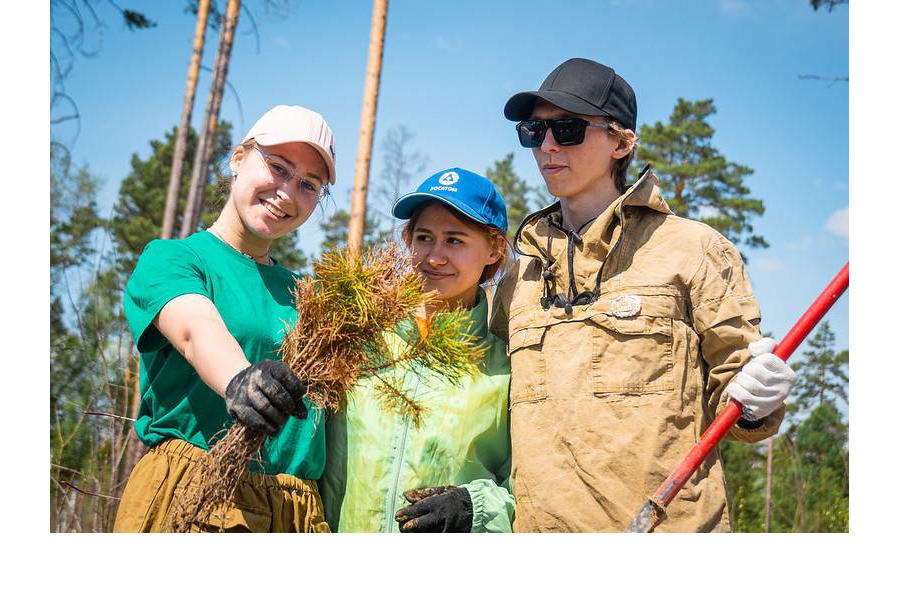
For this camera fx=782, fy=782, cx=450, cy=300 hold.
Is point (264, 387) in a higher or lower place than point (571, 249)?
lower

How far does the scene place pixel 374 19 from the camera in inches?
343

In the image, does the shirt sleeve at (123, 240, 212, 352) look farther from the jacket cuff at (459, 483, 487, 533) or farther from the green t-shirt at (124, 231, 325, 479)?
the jacket cuff at (459, 483, 487, 533)

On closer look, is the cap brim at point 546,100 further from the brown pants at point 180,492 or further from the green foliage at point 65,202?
the green foliage at point 65,202

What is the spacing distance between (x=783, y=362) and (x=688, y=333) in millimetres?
293

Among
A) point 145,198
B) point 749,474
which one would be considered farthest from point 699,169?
point 145,198

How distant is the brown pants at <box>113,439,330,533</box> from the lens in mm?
2154

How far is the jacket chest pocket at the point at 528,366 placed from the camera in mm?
2506

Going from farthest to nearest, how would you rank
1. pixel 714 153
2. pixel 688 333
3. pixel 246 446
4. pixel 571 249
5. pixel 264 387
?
1. pixel 714 153
2. pixel 571 249
3. pixel 688 333
4. pixel 246 446
5. pixel 264 387

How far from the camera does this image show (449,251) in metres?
2.71

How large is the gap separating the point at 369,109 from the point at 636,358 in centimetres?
680
